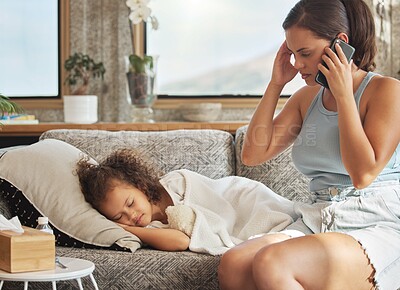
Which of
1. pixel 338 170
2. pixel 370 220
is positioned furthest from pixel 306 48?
pixel 370 220

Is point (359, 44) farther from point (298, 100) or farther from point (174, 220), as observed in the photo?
point (174, 220)

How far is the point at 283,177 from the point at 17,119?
4.74 feet

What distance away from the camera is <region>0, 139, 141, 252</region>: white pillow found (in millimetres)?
2510

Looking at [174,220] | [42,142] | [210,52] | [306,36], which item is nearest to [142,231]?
[174,220]

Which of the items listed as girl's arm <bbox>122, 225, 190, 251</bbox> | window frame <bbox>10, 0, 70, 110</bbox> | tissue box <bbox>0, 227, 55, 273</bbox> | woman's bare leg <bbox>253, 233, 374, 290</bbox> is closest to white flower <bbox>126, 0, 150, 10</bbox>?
window frame <bbox>10, 0, 70, 110</bbox>

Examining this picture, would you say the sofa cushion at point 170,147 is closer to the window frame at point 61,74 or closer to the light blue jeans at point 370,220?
the light blue jeans at point 370,220

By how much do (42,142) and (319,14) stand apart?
1.22 meters

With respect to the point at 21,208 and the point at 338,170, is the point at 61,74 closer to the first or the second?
the point at 21,208

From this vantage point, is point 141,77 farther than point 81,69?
No

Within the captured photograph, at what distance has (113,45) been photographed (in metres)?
4.04

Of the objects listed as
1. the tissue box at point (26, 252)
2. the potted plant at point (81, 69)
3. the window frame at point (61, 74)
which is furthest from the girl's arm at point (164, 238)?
the window frame at point (61, 74)

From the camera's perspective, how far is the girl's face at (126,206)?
2.57m

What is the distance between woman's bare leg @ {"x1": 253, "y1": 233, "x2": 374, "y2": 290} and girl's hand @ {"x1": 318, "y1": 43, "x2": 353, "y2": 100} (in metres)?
0.42

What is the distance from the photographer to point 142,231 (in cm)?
253
